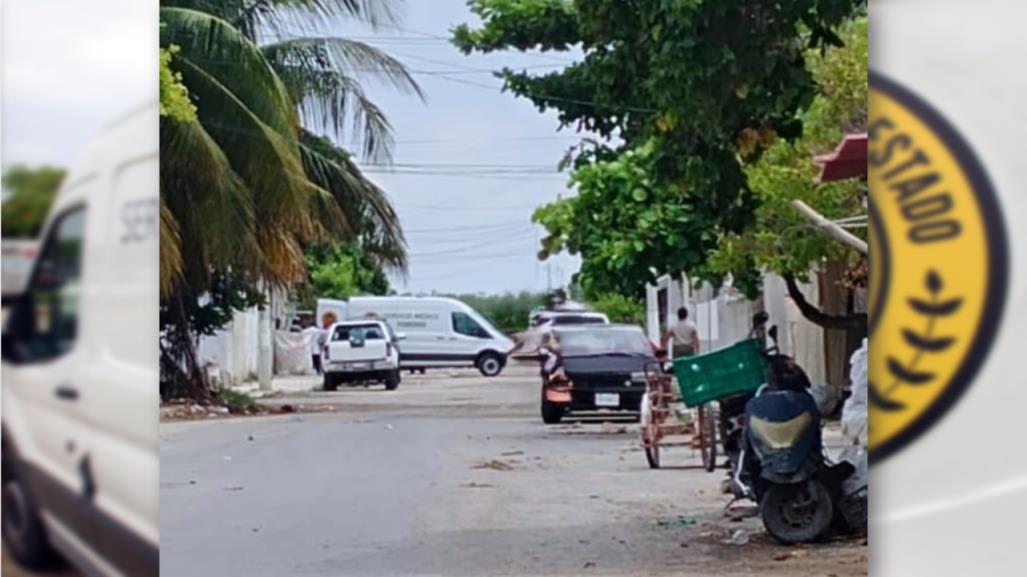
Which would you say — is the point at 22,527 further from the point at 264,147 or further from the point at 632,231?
the point at 632,231

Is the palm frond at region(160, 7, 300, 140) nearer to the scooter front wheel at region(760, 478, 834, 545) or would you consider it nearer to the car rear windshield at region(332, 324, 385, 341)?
the car rear windshield at region(332, 324, 385, 341)

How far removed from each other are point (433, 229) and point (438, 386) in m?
0.38

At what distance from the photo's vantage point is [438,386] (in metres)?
3.31

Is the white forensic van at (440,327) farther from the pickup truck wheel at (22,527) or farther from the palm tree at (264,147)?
the pickup truck wheel at (22,527)

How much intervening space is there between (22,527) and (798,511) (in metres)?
1.77

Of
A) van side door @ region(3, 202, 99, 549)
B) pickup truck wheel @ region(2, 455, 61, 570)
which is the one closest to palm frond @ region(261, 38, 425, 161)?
van side door @ region(3, 202, 99, 549)

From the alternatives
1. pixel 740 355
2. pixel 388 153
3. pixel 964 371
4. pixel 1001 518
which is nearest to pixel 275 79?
pixel 388 153

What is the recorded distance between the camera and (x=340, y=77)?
10.3 ft

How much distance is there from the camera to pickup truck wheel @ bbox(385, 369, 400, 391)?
3.31 m

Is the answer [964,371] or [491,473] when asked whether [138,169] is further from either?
[964,371]

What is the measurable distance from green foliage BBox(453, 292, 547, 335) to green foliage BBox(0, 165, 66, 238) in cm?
95

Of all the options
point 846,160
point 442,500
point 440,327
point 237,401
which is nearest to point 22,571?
point 237,401

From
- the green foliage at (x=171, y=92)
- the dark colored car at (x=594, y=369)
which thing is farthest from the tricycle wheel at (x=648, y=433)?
the green foliage at (x=171, y=92)

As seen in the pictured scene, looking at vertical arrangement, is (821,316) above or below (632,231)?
below
